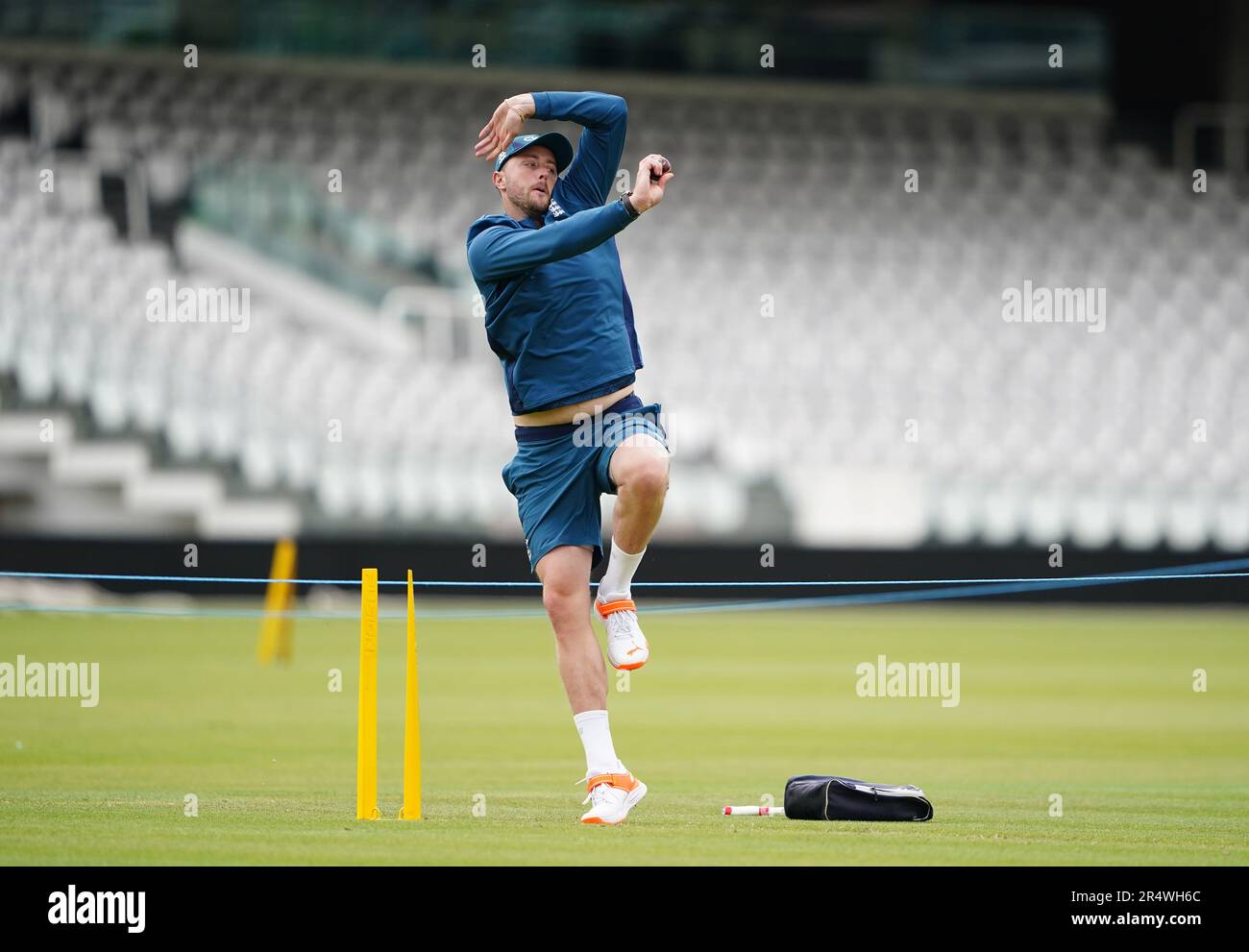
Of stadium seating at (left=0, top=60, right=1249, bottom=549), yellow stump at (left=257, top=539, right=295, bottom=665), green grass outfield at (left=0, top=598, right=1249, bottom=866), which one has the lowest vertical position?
green grass outfield at (left=0, top=598, right=1249, bottom=866)

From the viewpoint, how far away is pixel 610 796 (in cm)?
667

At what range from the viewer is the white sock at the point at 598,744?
6715 mm

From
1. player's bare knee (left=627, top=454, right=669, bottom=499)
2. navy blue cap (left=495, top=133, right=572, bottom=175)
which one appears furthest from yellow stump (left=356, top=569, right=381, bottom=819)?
navy blue cap (left=495, top=133, right=572, bottom=175)

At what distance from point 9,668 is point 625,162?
1403 cm

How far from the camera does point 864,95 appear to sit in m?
27.8

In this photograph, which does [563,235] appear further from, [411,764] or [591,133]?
[411,764]

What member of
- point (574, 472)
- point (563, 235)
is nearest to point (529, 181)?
point (563, 235)

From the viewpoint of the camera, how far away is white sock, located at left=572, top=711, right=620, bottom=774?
6.71m

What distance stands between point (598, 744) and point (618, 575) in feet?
2.27

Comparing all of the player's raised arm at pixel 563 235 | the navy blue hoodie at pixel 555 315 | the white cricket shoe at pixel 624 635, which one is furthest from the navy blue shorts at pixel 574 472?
the player's raised arm at pixel 563 235

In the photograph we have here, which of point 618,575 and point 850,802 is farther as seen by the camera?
point 618,575

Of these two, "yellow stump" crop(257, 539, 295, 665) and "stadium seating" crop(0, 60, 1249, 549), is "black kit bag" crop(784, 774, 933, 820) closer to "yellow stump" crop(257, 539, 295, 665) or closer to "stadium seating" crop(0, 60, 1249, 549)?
"yellow stump" crop(257, 539, 295, 665)

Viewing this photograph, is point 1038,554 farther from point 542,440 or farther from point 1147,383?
point 542,440

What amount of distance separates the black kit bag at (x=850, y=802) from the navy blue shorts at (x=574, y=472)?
1.21m
